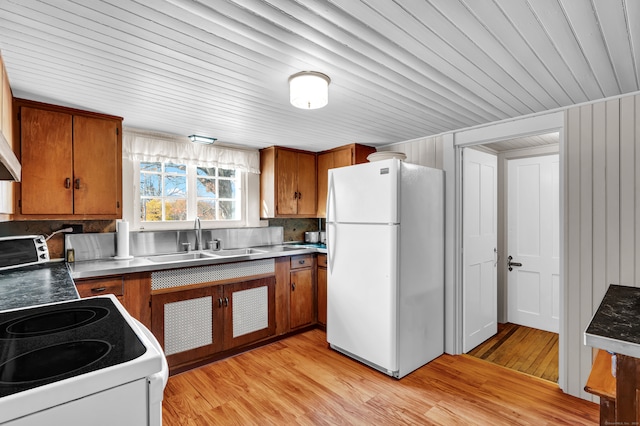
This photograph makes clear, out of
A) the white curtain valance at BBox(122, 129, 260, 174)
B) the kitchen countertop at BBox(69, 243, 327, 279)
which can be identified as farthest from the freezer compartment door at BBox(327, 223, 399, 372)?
the white curtain valance at BBox(122, 129, 260, 174)

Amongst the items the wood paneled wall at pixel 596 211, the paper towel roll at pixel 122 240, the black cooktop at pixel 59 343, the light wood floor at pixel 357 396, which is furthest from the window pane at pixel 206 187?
the wood paneled wall at pixel 596 211

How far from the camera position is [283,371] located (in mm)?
2738

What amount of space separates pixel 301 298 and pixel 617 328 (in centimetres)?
274

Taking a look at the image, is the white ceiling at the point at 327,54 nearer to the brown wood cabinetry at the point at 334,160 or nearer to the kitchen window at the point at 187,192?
the kitchen window at the point at 187,192

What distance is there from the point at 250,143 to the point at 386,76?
211 cm

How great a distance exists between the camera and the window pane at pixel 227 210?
3.75 m

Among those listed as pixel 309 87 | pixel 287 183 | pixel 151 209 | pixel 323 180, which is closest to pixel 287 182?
pixel 287 183

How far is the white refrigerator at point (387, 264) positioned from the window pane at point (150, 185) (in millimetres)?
1708

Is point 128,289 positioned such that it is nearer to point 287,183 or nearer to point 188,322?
point 188,322

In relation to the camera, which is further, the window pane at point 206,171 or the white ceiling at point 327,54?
the window pane at point 206,171

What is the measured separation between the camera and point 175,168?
133 inches

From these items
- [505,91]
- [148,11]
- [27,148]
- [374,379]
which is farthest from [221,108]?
[374,379]

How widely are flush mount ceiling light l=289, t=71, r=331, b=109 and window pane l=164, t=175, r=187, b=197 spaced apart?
2018mm

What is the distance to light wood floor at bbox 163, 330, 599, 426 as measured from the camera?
2.11 metres
